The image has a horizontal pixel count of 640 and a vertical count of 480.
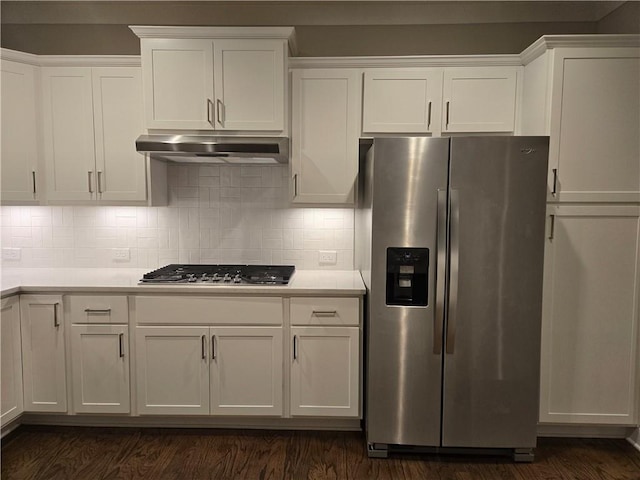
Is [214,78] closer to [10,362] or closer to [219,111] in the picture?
[219,111]

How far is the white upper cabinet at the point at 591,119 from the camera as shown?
2324 mm

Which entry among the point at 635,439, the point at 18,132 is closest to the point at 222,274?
the point at 18,132

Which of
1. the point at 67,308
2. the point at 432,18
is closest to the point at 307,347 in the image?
the point at 67,308

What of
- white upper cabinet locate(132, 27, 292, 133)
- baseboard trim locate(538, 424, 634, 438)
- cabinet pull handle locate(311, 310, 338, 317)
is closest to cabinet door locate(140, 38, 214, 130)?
white upper cabinet locate(132, 27, 292, 133)

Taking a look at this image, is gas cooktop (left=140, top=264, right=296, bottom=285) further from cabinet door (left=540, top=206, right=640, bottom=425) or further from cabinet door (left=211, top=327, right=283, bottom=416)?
cabinet door (left=540, top=206, right=640, bottom=425)

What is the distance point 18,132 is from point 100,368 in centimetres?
160

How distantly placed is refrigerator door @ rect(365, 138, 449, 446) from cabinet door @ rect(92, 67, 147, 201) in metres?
1.61

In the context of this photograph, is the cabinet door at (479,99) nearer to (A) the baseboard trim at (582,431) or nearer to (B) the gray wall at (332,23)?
(B) the gray wall at (332,23)

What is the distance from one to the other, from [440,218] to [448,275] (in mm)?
306

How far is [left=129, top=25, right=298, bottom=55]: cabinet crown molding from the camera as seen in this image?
8.41 feet

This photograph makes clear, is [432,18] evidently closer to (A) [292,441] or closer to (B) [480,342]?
(B) [480,342]

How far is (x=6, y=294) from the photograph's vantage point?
94.4 inches

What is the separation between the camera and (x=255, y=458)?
2381mm

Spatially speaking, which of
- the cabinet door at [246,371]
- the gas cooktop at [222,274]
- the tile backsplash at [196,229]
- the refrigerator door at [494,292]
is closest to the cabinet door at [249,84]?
the tile backsplash at [196,229]
